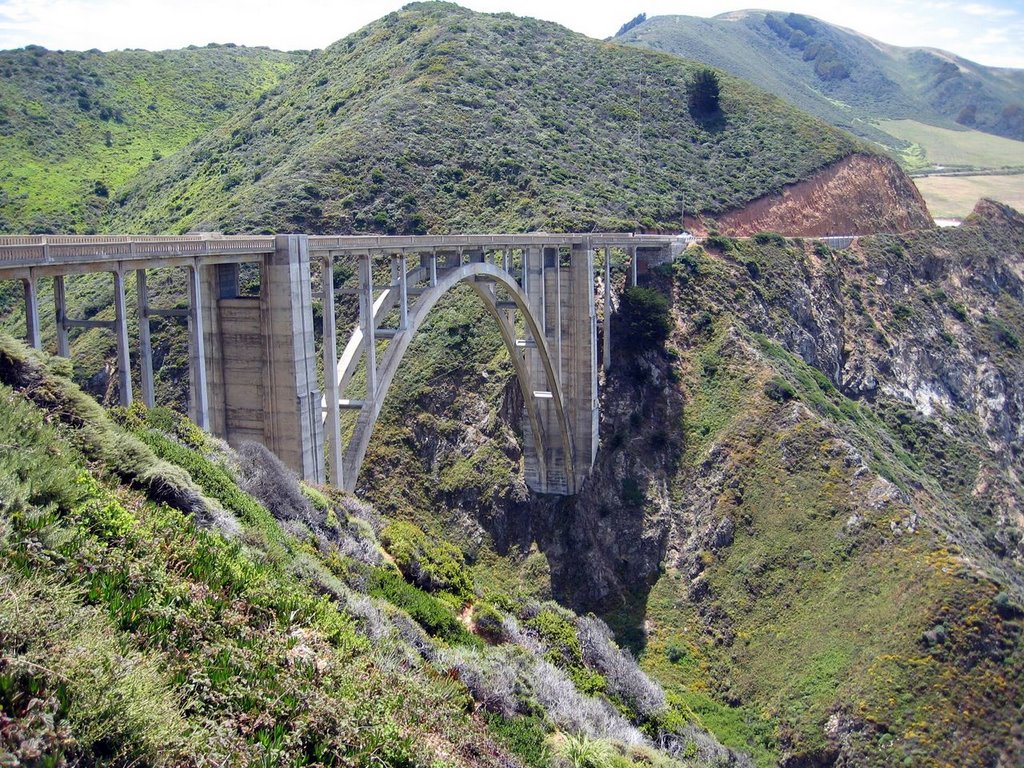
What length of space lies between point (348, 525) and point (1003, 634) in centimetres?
2060

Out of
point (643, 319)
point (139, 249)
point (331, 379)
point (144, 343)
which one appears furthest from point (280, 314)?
point (643, 319)

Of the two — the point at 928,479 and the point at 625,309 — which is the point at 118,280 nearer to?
the point at 625,309

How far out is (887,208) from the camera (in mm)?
65188

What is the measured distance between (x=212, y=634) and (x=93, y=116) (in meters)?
76.0

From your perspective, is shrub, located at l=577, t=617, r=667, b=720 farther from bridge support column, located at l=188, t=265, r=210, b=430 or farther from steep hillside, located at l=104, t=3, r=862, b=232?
steep hillside, located at l=104, t=3, r=862, b=232

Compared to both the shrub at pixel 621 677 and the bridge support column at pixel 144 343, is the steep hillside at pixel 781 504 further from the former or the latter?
the bridge support column at pixel 144 343

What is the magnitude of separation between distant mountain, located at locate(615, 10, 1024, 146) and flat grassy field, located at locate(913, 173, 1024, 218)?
19995mm

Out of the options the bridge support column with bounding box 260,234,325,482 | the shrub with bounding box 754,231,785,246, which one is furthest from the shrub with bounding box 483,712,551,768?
the shrub with bounding box 754,231,785,246

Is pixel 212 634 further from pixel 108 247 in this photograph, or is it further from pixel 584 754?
pixel 108 247

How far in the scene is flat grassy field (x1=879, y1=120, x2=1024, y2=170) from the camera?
125 meters

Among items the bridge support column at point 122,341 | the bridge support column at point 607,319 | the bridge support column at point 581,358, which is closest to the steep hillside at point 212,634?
the bridge support column at point 122,341

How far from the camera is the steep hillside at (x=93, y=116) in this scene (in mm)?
60531

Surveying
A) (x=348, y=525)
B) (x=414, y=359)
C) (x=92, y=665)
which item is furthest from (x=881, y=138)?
(x=92, y=665)

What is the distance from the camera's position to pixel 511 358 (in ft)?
124
